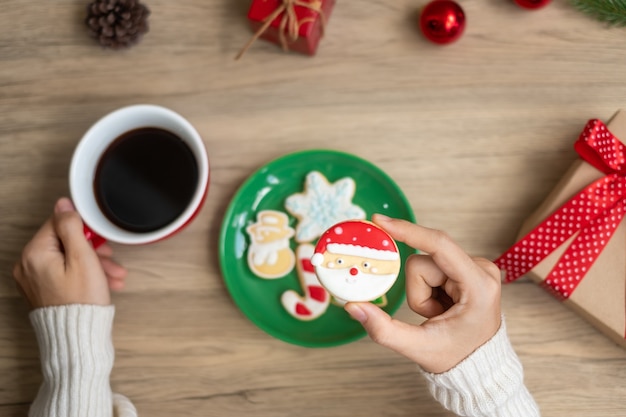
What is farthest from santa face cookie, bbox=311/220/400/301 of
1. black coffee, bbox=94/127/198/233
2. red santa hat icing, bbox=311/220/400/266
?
black coffee, bbox=94/127/198/233

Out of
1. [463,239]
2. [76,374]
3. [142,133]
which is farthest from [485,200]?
[76,374]

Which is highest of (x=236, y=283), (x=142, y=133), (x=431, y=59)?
(x=431, y=59)

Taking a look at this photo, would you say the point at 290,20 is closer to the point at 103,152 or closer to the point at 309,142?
the point at 309,142

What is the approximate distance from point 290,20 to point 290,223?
0.29 metres

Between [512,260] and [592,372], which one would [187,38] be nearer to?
[512,260]

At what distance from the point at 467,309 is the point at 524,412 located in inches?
7.3

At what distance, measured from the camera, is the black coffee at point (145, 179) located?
0.77 m

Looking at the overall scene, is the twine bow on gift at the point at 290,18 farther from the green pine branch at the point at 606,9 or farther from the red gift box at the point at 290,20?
the green pine branch at the point at 606,9

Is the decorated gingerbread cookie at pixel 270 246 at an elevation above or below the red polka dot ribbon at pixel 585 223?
below

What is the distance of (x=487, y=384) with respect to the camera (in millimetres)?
662

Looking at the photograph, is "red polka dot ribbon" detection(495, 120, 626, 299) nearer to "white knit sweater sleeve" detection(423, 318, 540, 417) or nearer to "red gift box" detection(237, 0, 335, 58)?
"white knit sweater sleeve" detection(423, 318, 540, 417)

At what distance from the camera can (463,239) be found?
0.80 meters

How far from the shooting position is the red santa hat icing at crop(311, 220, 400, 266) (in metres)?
0.60

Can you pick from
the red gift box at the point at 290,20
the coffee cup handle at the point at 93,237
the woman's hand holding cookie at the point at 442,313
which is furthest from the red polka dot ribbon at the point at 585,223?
the coffee cup handle at the point at 93,237
